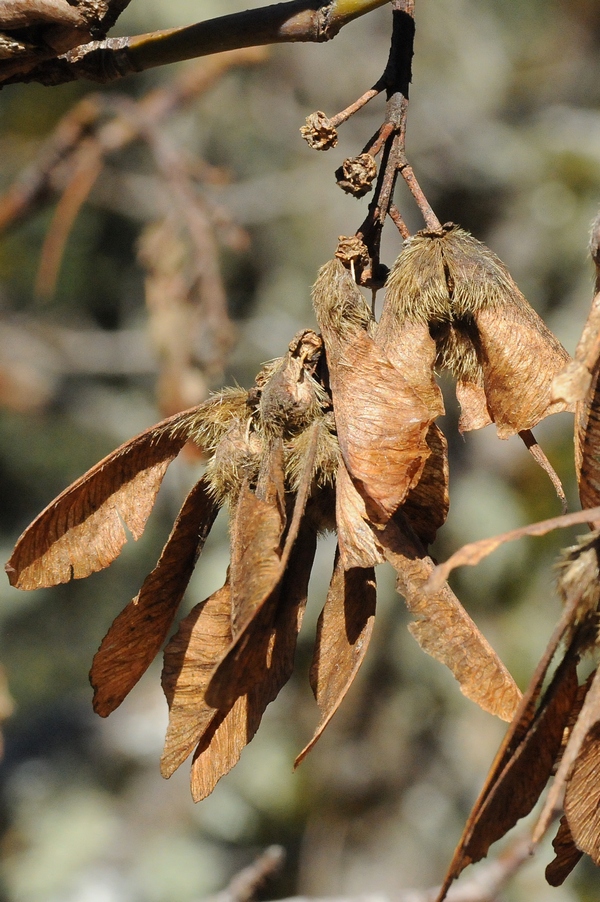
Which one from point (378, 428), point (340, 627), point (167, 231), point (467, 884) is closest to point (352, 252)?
point (378, 428)

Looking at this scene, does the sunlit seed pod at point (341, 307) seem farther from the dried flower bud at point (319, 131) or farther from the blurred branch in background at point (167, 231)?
the blurred branch in background at point (167, 231)

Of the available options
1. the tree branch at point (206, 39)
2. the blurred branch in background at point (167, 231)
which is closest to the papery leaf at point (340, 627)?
the tree branch at point (206, 39)

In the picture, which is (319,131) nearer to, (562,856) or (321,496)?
(321,496)

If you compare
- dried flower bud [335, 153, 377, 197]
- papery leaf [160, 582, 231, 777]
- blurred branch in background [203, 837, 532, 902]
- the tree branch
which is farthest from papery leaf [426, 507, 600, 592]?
blurred branch in background [203, 837, 532, 902]

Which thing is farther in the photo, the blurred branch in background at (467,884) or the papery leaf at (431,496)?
the blurred branch in background at (467,884)

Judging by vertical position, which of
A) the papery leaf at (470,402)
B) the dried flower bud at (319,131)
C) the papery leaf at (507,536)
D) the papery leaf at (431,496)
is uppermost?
the dried flower bud at (319,131)

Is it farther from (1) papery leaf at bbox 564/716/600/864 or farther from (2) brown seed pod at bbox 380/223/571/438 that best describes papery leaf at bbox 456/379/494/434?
(1) papery leaf at bbox 564/716/600/864

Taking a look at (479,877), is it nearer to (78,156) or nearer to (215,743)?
(215,743)
